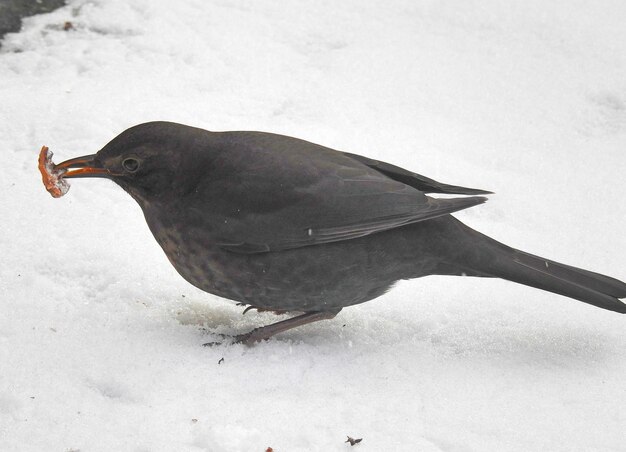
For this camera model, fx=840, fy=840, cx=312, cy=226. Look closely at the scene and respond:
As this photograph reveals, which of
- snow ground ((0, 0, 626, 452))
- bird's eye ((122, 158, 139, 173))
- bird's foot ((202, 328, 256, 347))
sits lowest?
bird's foot ((202, 328, 256, 347))

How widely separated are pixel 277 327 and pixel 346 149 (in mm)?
1896

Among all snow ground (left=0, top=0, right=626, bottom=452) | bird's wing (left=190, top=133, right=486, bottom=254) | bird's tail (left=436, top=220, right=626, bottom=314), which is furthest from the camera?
bird's tail (left=436, top=220, right=626, bottom=314)

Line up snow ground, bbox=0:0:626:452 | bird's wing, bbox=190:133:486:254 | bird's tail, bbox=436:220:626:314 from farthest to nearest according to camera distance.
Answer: bird's tail, bbox=436:220:626:314
bird's wing, bbox=190:133:486:254
snow ground, bbox=0:0:626:452

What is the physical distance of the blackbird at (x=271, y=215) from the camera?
3855 millimetres

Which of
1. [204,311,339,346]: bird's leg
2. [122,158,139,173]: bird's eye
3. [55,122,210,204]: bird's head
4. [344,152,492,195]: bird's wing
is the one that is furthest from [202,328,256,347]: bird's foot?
[344,152,492,195]: bird's wing

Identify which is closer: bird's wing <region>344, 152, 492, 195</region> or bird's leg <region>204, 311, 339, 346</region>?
bird's leg <region>204, 311, 339, 346</region>

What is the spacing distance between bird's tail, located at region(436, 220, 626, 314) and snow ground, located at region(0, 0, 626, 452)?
0.70 ft

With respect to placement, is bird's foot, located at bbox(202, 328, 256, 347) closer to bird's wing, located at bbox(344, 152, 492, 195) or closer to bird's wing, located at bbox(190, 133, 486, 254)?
bird's wing, located at bbox(190, 133, 486, 254)

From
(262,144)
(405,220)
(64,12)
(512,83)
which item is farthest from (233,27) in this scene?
(405,220)

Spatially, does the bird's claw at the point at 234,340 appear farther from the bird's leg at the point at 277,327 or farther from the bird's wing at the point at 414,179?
the bird's wing at the point at 414,179

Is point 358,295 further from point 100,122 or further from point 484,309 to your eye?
point 100,122

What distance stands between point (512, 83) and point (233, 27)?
218cm

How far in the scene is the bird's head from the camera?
3881mm

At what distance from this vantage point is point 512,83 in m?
6.33
